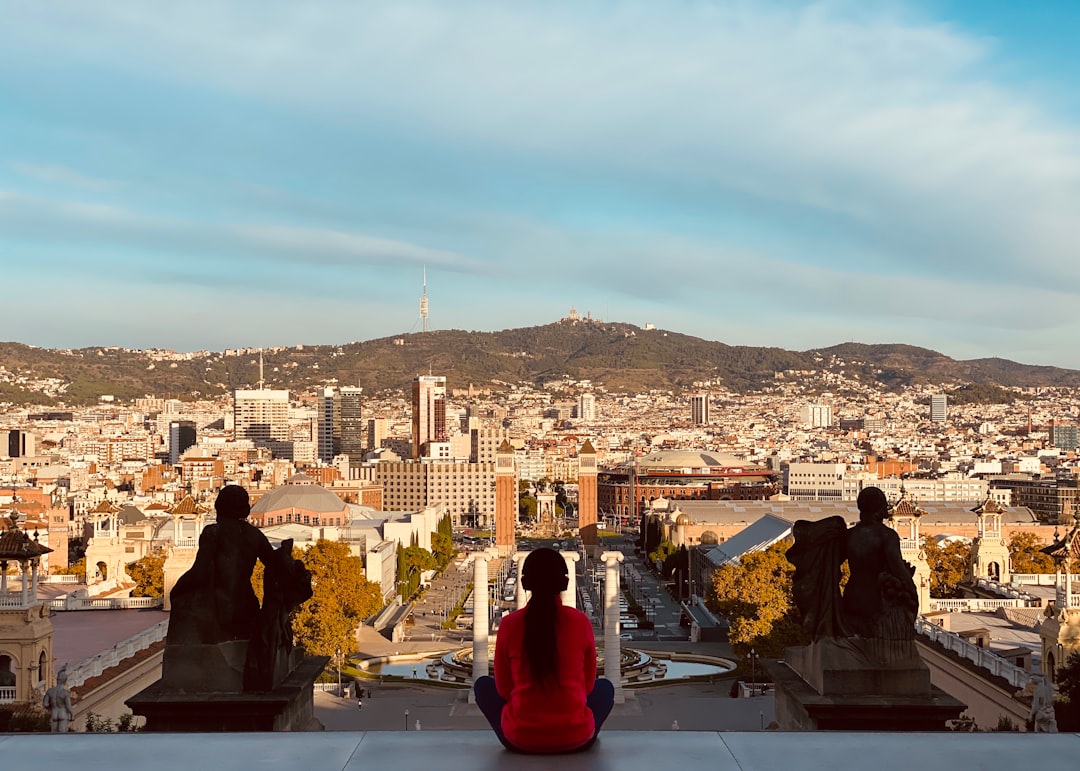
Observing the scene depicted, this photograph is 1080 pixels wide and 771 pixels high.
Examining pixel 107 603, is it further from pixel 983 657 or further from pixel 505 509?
pixel 505 509

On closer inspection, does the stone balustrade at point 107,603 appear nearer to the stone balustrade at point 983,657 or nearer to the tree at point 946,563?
the stone balustrade at point 983,657

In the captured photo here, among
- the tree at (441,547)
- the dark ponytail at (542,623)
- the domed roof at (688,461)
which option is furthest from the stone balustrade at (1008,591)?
the domed roof at (688,461)

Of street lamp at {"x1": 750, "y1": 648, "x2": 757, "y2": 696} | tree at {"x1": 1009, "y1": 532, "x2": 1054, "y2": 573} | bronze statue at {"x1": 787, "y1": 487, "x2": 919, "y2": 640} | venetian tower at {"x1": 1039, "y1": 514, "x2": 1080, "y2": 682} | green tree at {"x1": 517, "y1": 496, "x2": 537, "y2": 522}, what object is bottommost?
green tree at {"x1": 517, "y1": 496, "x2": 537, "y2": 522}

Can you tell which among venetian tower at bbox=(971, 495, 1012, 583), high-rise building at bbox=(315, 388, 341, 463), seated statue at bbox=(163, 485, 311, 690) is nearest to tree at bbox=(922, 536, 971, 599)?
venetian tower at bbox=(971, 495, 1012, 583)

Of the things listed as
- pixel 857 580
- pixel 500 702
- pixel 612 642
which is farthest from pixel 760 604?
pixel 500 702

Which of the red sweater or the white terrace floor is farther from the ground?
the red sweater

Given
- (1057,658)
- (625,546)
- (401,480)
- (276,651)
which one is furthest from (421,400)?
(276,651)

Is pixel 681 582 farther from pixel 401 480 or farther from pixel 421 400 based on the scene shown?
pixel 421 400

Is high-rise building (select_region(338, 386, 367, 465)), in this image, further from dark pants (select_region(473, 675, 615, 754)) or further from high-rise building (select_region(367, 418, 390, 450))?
dark pants (select_region(473, 675, 615, 754))
